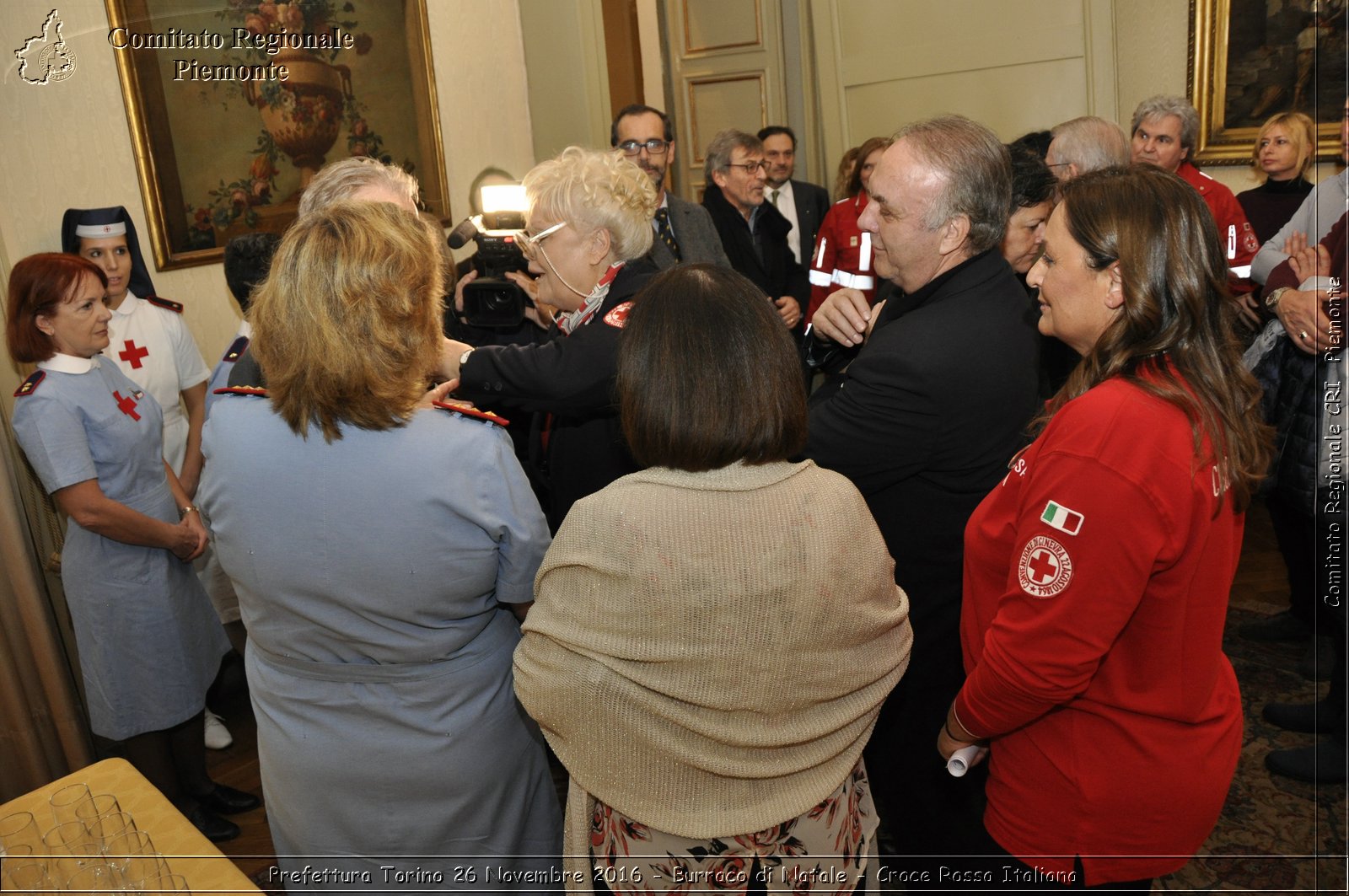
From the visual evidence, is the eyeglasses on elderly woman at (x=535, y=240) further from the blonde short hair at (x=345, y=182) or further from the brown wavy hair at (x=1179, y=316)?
the brown wavy hair at (x=1179, y=316)

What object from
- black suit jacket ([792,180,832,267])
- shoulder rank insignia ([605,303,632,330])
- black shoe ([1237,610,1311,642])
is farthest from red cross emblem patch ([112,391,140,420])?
black shoe ([1237,610,1311,642])

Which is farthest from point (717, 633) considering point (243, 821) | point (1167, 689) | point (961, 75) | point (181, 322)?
point (961, 75)

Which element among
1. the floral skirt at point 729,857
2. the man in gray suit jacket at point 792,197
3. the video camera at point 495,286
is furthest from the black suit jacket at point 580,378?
the man in gray suit jacket at point 792,197

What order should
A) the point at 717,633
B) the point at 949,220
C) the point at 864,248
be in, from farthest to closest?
1. the point at 864,248
2. the point at 949,220
3. the point at 717,633

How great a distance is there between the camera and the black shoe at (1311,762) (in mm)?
2936

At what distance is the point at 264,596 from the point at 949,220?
150 cm

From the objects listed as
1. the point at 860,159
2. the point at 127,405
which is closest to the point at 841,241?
the point at 860,159

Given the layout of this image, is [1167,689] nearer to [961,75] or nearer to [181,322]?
[181,322]

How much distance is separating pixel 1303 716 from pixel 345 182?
11.4 ft

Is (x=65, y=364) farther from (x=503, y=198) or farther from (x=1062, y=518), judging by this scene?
(x=1062, y=518)

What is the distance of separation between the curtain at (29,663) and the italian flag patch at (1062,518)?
2.92m

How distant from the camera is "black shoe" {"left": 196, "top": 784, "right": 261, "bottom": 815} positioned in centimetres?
305

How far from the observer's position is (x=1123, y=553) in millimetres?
1333

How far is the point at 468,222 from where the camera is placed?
2.70 meters
